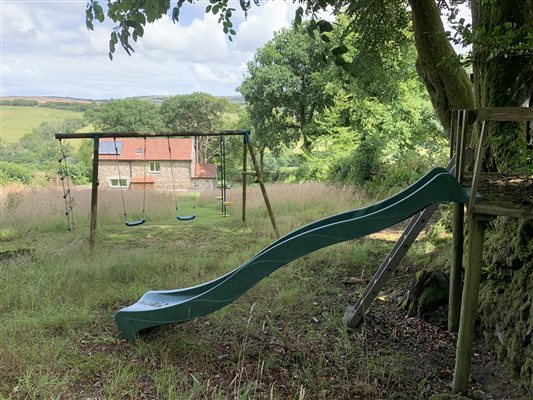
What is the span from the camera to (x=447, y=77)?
5.00 m

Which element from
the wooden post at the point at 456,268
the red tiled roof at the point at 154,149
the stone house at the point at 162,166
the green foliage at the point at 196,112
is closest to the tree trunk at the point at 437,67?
the wooden post at the point at 456,268

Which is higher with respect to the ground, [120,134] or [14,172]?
[120,134]

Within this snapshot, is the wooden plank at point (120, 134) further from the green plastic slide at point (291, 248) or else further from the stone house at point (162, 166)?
the stone house at point (162, 166)

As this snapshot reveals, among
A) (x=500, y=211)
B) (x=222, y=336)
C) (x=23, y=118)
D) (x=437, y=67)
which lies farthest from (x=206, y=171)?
(x=23, y=118)

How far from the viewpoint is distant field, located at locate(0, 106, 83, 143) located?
169 ft

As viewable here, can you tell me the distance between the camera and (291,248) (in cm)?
257

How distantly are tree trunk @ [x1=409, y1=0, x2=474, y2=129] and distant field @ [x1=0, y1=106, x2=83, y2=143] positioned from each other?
175 feet

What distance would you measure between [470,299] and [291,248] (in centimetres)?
107

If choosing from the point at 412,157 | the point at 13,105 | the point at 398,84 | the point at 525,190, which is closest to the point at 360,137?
the point at 398,84

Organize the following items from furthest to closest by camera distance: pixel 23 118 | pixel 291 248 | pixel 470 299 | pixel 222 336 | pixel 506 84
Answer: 1. pixel 23 118
2. pixel 506 84
3. pixel 222 336
4. pixel 291 248
5. pixel 470 299

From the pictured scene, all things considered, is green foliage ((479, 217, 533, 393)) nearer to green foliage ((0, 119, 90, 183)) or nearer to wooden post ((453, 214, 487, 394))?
wooden post ((453, 214, 487, 394))

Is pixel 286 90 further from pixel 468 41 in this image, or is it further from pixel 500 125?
pixel 468 41

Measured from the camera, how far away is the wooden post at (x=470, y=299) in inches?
90.1

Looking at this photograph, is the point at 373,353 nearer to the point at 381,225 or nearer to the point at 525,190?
the point at 381,225
